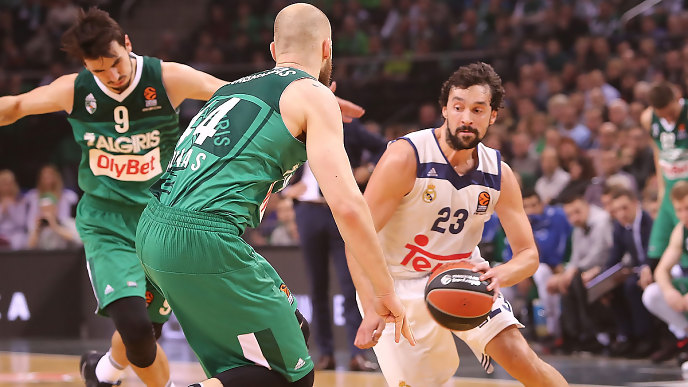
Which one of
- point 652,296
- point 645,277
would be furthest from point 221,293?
point 645,277

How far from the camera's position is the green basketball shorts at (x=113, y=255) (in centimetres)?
544

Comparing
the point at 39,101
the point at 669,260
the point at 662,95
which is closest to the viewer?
the point at 39,101

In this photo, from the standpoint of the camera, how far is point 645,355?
8578 millimetres

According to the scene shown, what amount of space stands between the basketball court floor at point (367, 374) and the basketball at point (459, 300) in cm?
274

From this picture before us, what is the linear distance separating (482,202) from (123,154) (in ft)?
6.88

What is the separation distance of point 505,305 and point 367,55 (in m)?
11.0

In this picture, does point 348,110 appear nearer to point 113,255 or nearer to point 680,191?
point 113,255

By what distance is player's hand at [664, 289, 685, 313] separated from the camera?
784 cm

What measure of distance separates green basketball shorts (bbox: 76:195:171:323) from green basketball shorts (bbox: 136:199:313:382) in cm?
198

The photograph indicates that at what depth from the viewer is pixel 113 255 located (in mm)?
5586

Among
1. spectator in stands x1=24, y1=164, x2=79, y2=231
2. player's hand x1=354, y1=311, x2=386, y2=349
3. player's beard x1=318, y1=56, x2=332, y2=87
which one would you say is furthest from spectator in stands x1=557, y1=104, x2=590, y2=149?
player's hand x1=354, y1=311, x2=386, y2=349

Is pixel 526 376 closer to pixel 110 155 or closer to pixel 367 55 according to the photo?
pixel 110 155

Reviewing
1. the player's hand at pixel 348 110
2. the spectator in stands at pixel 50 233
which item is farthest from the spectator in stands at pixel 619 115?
the player's hand at pixel 348 110

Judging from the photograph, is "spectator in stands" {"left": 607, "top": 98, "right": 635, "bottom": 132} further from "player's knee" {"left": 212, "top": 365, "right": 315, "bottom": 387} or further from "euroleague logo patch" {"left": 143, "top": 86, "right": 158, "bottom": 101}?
"player's knee" {"left": 212, "top": 365, "right": 315, "bottom": 387}
